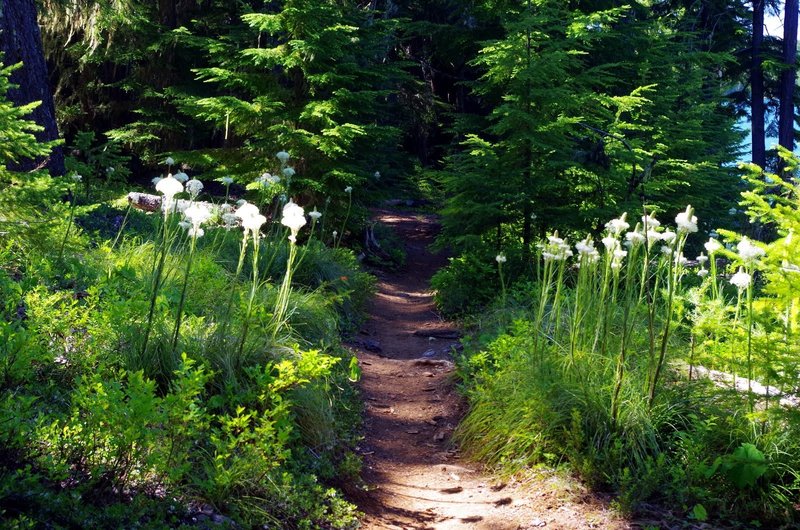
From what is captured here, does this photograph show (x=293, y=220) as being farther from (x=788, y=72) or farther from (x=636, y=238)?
(x=788, y=72)

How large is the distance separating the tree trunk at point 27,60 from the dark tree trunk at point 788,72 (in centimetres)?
1752

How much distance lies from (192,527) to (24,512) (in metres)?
0.66

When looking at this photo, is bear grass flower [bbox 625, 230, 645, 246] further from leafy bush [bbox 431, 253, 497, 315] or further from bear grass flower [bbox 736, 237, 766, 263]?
leafy bush [bbox 431, 253, 497, 315]

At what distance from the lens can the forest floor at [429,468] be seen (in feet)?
12.9

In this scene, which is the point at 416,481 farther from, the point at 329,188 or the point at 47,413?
the point at 329,188

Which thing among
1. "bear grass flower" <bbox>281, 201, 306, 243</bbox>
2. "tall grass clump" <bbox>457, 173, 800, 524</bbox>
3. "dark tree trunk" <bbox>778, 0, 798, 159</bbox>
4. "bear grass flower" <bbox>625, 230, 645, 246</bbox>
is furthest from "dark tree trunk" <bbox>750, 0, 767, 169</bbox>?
"bear grass flower" <bbox>281, 201, 306, 243</bbox>

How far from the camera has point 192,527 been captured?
9.67 feet

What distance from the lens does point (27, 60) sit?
8.27m

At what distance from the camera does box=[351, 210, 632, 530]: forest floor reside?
394 cm

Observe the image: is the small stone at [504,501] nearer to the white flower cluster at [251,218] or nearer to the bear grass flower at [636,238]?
the bear grass flower at [636,238]

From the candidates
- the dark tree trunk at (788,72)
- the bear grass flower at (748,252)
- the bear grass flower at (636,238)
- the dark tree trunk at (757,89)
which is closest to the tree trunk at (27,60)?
the bear grass flower at (636,238)

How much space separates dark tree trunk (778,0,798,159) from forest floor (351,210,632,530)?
1483 centimetres

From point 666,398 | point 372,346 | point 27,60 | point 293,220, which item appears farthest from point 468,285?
point 27,60

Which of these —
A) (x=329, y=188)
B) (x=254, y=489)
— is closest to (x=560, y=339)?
(x=254, y=489)
